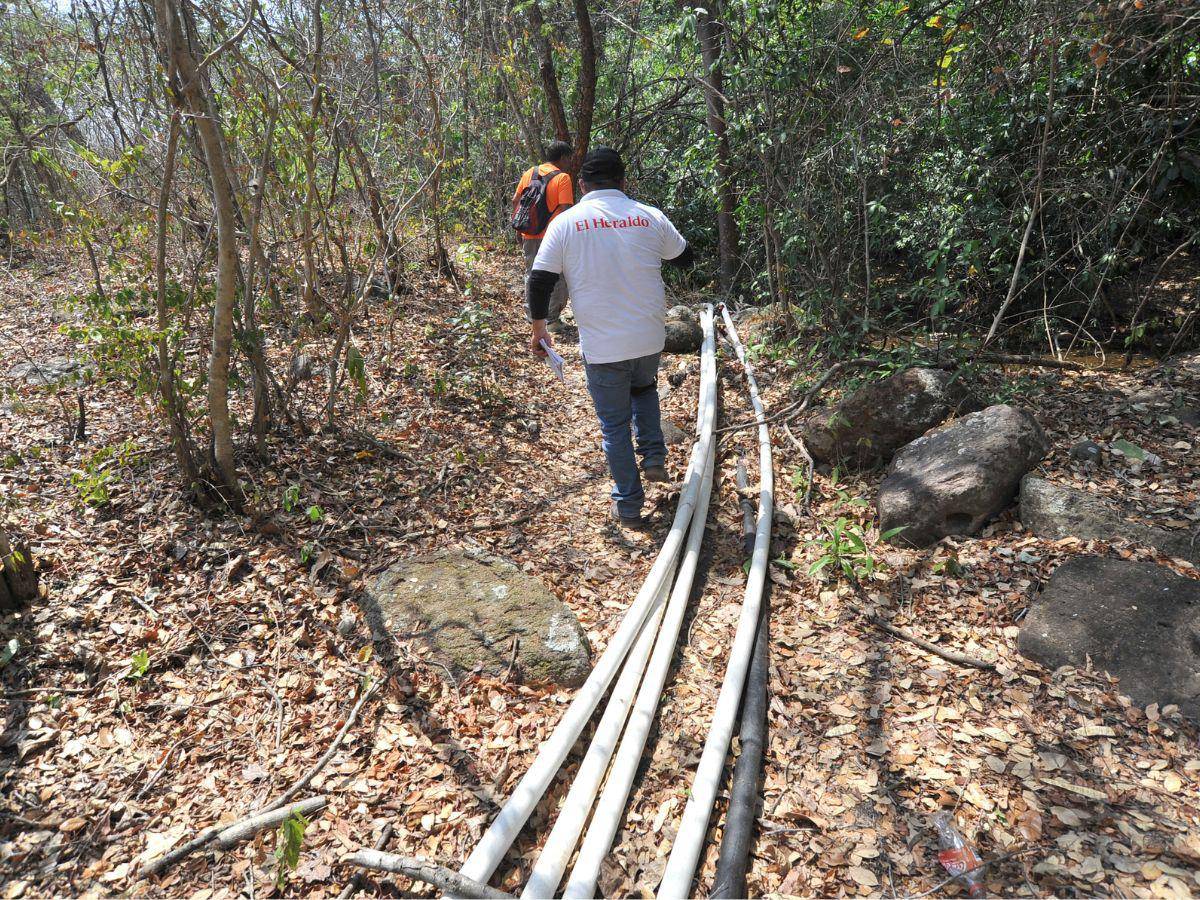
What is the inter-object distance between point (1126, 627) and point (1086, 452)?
1713 millimetres

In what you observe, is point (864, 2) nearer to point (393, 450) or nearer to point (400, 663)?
point (393, 450)

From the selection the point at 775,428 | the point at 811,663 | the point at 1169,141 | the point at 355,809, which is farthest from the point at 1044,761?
the point at 1169,141

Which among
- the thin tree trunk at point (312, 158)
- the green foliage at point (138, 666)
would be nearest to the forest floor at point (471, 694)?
the green foliage at point (138, 666)

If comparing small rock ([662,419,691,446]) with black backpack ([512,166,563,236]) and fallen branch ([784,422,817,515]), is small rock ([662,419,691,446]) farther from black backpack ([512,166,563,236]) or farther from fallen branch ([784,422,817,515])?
black backpack ([512,166,563,236])

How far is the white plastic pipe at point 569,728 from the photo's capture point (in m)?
2.17

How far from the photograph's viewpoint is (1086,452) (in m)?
4.31

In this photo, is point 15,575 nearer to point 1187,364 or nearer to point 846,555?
point 846,555

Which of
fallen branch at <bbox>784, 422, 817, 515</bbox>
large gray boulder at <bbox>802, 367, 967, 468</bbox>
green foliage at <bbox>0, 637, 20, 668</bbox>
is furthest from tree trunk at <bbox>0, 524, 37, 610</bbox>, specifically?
large gray boulder at <bbox>802, 367, 967, 468</bbox>

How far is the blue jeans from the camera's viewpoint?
4199 mm

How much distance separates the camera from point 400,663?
3.15 meters

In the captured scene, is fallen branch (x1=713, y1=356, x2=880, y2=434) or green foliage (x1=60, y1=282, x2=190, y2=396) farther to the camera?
fallen branch (x1=713, y1=356, x2=880, y2=434)

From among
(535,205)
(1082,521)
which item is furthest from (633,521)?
(535,205)

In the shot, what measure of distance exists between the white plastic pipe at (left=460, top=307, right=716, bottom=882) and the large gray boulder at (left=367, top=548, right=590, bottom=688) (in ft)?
0.85

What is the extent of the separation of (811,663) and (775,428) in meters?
2.59
